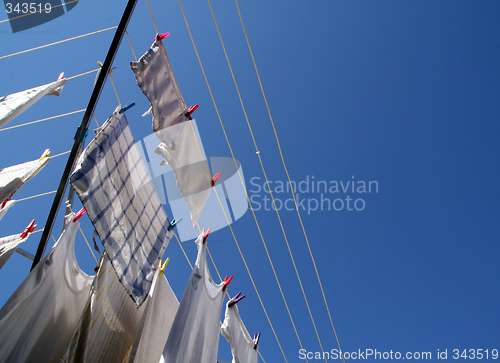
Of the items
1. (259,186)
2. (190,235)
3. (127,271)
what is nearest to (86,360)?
(127,271)

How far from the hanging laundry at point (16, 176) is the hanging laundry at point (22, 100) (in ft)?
1.49

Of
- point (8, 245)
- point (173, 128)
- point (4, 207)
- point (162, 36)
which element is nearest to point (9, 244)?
point (8, 245)

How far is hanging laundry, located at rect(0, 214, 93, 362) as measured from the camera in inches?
70.7

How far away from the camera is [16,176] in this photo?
2088 mm

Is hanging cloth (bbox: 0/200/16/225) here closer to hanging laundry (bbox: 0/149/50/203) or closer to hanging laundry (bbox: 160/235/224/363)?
hanging laundry (bbox: 0/149/50/203)

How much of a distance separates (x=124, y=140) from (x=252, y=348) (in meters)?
2.33

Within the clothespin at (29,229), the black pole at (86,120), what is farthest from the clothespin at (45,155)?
the clothespin at (29,229)

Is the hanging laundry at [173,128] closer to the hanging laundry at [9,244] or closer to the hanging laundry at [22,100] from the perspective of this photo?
the hanging laundry at [22,100]

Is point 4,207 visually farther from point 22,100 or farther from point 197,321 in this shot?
point 197,321

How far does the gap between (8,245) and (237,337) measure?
1.97 meters

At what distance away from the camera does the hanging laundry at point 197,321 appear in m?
1.97

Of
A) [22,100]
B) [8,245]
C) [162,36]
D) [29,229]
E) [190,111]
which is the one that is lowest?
[8,245]

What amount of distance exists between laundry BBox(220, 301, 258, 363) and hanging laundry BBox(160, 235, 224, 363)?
0.86ft

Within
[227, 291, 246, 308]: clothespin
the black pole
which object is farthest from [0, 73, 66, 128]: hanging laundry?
[227, 291, 246, 308]: clothespin
